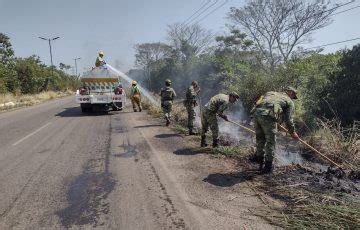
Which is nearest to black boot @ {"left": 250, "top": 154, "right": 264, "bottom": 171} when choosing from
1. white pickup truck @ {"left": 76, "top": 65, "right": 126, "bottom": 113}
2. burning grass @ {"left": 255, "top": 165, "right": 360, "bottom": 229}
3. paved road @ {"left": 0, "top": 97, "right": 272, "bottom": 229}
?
burning grass @ {"left": 255, "top": 165, "right": 360, "bottom": 229}

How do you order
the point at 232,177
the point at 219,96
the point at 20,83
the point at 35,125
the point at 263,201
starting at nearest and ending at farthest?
the point at 263,201 → the point at 232,177 → the point at 219,96 → the point at 35,125 → the point at 20,83

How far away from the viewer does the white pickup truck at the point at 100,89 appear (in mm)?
15055

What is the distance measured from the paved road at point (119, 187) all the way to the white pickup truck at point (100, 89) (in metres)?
6.09

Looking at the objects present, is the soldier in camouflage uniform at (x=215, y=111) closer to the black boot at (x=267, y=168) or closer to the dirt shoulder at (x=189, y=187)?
the dirt shoulder at (x=189, y=187)

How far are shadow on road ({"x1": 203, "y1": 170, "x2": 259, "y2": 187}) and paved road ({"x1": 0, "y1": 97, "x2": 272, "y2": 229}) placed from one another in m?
0.02

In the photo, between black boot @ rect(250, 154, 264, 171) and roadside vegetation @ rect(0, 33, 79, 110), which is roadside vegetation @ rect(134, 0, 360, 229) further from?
roadside vegetation @ rect(0, 33, 79, 110)

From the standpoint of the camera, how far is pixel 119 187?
5.22 meters

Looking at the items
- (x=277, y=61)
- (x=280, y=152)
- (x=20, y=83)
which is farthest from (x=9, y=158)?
(x=277, y=61)

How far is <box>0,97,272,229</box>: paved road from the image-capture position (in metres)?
4.10

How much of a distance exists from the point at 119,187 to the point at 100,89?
35.3 feet

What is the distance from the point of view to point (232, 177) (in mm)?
5680

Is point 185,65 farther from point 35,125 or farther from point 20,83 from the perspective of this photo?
point 35,125

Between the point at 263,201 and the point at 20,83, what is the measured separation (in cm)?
3086

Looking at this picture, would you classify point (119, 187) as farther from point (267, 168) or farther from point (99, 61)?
point (99, 61)
